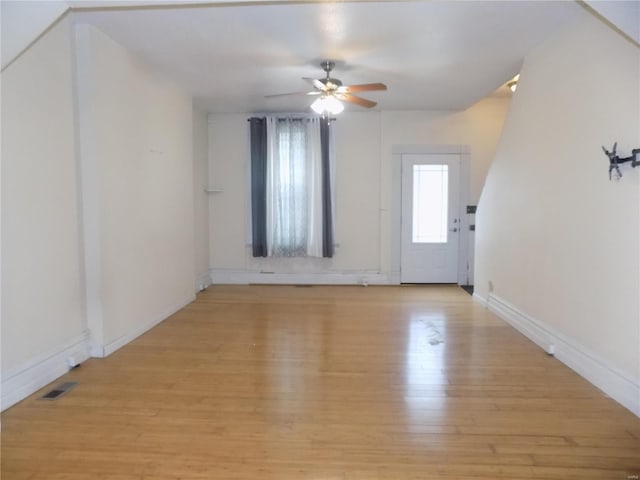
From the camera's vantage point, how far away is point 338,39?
3564 mm

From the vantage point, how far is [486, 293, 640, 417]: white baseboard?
2580 millimetres

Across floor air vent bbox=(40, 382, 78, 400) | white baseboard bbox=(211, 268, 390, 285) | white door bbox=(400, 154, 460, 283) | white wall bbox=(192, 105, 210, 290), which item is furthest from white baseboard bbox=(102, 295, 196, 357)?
white door bbox=(400, 154, 460, 283)

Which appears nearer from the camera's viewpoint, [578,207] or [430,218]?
[578,207]

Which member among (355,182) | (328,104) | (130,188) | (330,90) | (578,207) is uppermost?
(330,90)

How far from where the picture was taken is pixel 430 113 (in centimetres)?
640

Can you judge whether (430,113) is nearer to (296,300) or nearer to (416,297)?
(416,297)

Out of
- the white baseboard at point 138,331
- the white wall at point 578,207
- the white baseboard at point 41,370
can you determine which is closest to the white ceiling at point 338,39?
the white wall at point 578,207

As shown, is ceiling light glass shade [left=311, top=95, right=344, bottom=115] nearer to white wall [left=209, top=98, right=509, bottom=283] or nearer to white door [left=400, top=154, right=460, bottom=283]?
white wall [left=209, top=98, right=509, bottom=283]

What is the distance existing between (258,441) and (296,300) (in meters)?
3.37

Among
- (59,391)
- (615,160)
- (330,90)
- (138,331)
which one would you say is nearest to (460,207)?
(330,90)

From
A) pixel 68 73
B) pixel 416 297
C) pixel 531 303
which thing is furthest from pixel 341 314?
pixel 68 73

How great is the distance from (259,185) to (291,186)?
1.66 ft

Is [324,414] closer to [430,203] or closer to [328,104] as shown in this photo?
[328,104]

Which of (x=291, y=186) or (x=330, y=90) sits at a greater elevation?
(x=330, y=90)
